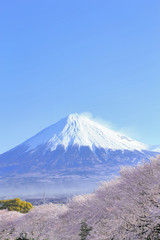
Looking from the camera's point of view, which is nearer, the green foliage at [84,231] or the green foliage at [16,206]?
the green foliage at [84,231]

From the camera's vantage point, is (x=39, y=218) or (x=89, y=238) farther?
(x=39, y=218)

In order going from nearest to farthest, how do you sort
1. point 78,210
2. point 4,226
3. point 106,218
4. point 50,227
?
point 106,218 < point 78,210 < point 50,227 < point 4,226

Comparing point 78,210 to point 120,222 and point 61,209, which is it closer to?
point 61,209

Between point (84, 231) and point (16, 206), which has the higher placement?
point (16, 206)

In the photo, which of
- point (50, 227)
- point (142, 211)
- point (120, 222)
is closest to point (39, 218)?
point (50, 227)

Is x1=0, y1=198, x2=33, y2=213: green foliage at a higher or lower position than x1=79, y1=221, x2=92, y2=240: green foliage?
higher

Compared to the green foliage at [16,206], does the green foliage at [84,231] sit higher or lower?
A: lower

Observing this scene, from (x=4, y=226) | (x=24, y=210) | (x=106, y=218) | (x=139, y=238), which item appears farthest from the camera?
(x=24, y=210)

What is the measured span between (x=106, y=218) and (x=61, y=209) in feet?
30.9

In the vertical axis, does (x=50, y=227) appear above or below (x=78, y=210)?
below

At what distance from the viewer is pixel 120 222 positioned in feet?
67.9

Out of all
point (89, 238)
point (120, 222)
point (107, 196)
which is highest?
point (107, 196)

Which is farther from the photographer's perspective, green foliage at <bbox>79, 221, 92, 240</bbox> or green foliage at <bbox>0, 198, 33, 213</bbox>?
green foliage at <bbox>0, 198, 33, 213</bbox>

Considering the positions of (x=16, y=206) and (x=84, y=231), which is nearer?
(x=84, y=231)
